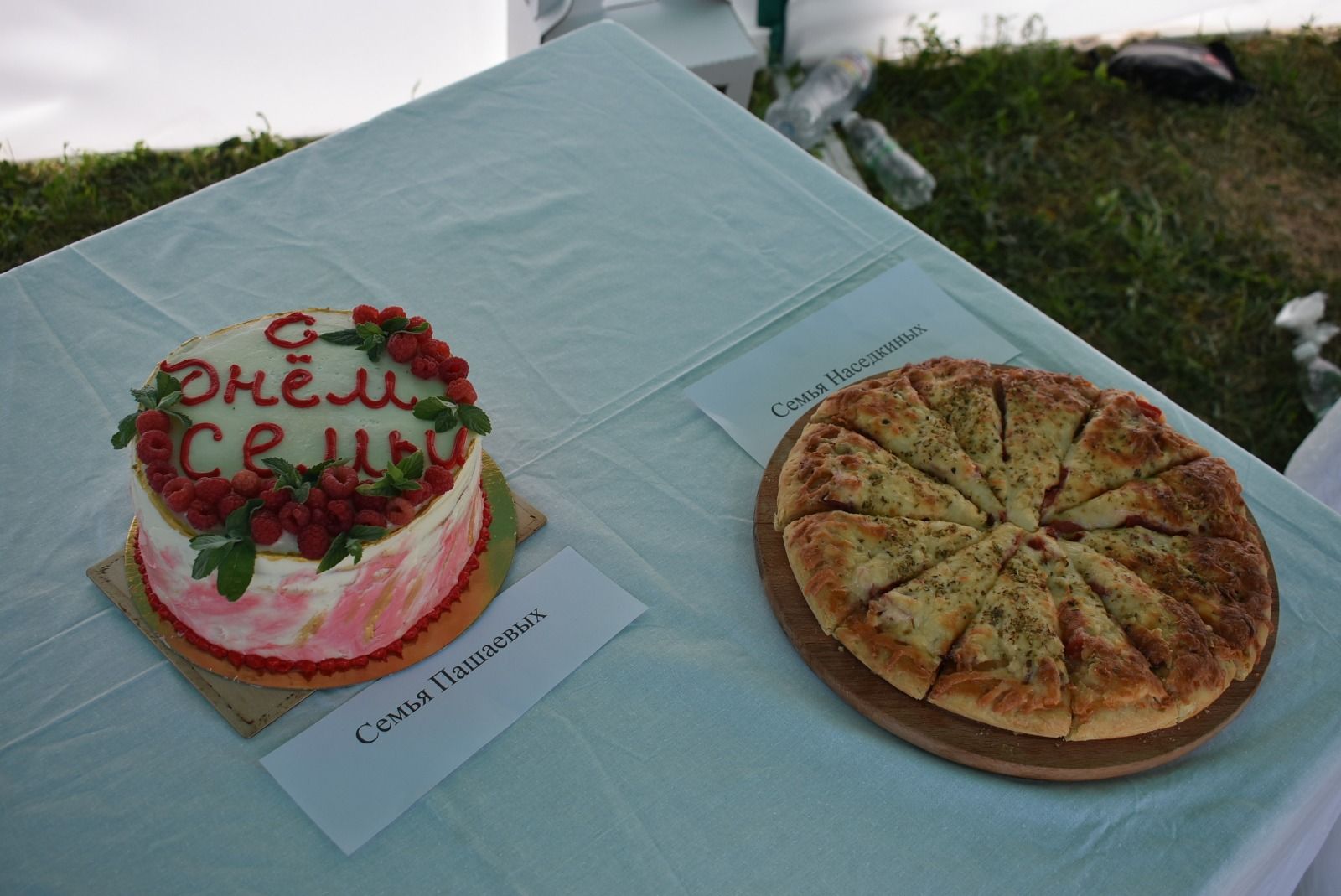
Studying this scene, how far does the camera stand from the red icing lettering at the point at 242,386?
142cm

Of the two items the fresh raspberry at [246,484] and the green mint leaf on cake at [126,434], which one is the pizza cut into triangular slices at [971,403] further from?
the green mint leaf on cake at [126,434]

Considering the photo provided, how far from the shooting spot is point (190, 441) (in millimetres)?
1368

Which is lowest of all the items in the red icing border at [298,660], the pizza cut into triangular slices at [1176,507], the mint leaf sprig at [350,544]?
the red icing border at [298,660]

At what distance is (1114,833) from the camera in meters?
1.43

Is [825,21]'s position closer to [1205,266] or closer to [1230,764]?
[1205,266]

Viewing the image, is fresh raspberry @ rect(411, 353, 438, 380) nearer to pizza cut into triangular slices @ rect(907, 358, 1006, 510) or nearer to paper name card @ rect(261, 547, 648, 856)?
paper name card @ rect(261, 547, 648, 856)

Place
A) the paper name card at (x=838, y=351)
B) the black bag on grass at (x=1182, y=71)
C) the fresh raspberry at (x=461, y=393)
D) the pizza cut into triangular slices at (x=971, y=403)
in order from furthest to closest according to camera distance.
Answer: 1. the black bag on grass at (x=1182, y=71)
2. the paper name card at (x=838, y=351)
3. the pizza cut into triangular slices at (x=971, y=403)
4. the fresh raspberry at (x=461, y=393)

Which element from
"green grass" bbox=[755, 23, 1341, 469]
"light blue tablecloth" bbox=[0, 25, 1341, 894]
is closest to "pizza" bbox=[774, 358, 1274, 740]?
"light blue tablecloth" bbox=[0, 25, 1341, 894]

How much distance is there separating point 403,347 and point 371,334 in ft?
0.17

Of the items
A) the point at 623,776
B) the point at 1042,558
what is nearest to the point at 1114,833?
the point at 1042,558

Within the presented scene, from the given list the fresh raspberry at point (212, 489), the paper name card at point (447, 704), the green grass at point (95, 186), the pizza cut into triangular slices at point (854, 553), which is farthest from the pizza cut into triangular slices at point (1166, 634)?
the green grass at point (95, 186)

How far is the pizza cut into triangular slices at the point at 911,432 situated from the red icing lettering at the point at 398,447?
0.72m

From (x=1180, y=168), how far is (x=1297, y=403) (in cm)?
122

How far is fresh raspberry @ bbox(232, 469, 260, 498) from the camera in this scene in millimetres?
1300
